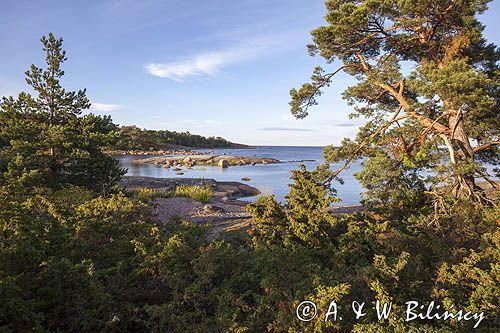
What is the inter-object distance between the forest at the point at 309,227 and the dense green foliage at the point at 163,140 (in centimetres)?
4397

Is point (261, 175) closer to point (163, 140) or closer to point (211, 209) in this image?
point (211, 209)

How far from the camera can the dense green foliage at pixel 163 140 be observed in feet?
240

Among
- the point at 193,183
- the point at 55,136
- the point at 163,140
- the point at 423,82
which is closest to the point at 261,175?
the point at 193,183

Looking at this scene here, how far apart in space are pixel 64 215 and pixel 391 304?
536 centimetres

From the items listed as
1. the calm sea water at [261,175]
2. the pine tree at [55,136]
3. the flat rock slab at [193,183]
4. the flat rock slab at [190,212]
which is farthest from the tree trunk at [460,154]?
the flat rock slab at [193,183]

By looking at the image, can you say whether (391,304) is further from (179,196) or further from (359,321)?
(179,196)

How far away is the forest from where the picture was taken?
3.16 m

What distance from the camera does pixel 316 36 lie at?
857 cm

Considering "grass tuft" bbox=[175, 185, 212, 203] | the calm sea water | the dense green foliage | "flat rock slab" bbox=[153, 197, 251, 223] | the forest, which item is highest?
the dense green foliage

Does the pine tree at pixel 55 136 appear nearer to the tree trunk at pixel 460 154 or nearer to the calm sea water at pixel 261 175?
the calm sea water at pixel 261 175

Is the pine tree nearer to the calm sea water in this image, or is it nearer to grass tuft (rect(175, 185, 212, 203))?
grass tuft (rect(175, 185, 212, 203))

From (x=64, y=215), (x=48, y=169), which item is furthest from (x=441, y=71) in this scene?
(x=48, y=169)

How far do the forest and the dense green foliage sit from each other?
44.0 metres

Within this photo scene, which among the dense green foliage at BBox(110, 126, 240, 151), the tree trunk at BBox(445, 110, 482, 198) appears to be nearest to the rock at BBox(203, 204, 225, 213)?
the tree trunk at BBox(445, 110, 482, 198)
